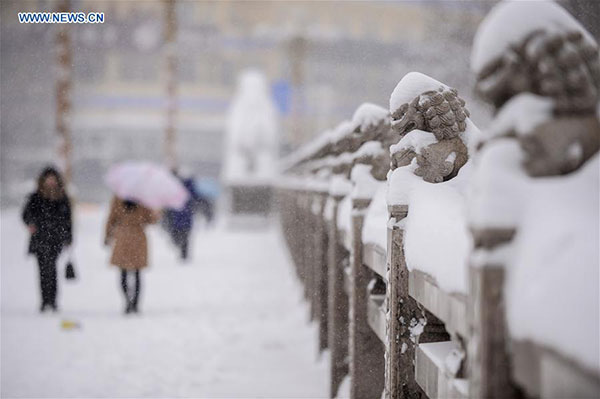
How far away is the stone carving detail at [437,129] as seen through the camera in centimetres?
272

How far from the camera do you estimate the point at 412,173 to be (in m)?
2.73

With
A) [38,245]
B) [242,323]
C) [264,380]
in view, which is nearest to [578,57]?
[264,380]

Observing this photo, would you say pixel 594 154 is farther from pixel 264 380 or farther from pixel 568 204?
pixel 264 380

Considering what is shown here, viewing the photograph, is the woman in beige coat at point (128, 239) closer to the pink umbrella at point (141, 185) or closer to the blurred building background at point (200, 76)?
the pink umbrella at point (141, 185)

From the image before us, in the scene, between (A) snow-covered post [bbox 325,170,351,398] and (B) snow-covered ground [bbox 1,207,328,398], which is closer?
(A) snow-covered post [bbox 325,170,351,398]

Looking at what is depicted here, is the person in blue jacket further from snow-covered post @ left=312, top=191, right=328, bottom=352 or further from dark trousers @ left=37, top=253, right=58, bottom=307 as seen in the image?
snow-covered post @ left=312, top=191, right=328, bottom=352

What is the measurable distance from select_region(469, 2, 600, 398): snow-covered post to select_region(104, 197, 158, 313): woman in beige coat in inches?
249

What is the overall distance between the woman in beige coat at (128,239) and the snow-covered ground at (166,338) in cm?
37

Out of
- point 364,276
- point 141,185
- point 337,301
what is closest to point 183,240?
point 141,185

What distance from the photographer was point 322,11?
1710 inches

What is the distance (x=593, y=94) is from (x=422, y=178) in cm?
126

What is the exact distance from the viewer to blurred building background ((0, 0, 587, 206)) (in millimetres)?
31609

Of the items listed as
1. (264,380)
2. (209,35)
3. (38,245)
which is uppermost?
(209,35)

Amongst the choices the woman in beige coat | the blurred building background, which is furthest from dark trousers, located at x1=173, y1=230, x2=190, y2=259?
the blurred building background
